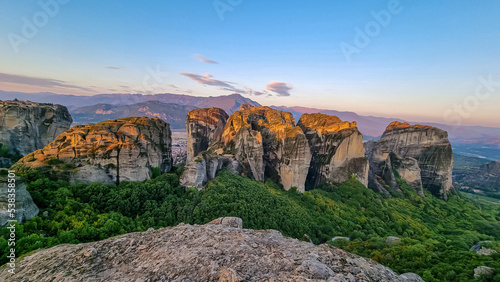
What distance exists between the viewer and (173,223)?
675 inches

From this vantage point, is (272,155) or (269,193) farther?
(272,155)

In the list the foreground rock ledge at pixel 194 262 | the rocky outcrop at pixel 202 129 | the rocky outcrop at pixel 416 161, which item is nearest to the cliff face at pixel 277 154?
the rocky outcrop at pixel 416 161

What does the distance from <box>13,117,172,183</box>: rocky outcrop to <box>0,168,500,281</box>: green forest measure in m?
1.39

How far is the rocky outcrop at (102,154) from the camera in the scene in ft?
56.8

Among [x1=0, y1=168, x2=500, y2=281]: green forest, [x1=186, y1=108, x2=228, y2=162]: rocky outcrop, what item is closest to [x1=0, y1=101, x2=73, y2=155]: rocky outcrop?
[x1=0, y1=168, x2=500, y2=281]: green forest

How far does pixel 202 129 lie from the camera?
56.4 m

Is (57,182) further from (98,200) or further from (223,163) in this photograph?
(223,163)

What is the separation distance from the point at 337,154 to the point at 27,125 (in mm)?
50214

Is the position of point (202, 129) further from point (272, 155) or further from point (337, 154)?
point (337, 154)

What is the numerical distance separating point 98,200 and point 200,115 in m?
42.6

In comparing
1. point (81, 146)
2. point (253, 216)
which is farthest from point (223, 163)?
point (81, 146)

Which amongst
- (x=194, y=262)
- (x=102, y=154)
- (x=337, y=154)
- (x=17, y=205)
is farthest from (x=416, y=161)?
(x=17, y=205)

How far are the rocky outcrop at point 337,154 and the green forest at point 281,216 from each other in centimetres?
217

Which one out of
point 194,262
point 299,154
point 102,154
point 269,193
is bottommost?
point 269,193
